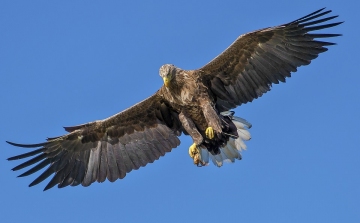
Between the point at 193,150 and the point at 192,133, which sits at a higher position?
the point at 192,133

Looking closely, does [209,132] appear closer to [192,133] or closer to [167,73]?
[192,133]

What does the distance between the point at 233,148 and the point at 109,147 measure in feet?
7.11

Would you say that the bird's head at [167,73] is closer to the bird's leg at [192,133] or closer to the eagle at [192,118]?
the eagle at [192,118]

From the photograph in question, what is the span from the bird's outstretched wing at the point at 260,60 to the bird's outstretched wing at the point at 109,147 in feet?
3.49

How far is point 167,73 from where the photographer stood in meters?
15.6

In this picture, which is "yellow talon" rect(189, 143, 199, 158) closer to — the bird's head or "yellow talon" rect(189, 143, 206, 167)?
"yellow talon" rect(189, 143, 206, 167)

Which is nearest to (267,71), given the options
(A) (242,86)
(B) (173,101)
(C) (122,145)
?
(A) (242,86)

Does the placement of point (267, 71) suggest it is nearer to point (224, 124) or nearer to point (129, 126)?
point (224, 124)

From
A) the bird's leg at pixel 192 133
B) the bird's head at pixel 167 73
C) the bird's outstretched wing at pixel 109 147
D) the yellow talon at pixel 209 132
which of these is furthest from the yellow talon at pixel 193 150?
the bird's head at pixel 167 73

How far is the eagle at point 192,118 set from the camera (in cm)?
1580

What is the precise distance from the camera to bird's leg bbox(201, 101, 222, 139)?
15.7m

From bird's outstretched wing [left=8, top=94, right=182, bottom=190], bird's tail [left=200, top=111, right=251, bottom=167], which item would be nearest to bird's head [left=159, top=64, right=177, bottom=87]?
bird's outstretched wing [left=8, top=94, right=182, bottom=190]

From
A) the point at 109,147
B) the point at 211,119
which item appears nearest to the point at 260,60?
the point at 211,119

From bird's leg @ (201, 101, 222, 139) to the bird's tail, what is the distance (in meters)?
0.75
